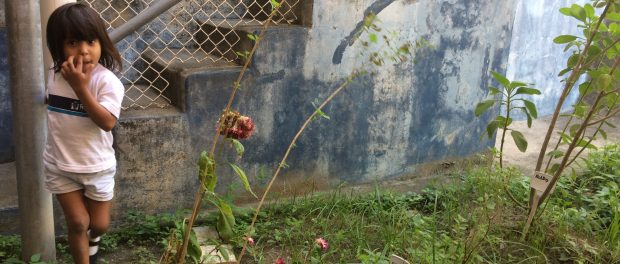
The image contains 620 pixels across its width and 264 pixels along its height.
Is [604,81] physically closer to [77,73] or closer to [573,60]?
[573,60]

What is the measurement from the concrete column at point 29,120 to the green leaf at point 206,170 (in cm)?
90

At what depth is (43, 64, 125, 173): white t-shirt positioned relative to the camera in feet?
7.75

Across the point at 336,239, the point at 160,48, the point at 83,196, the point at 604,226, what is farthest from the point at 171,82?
the point at 604,226

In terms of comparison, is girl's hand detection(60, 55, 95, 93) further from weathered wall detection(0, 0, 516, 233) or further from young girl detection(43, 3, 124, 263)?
weathered wall detection(0, 0, 516, 233)

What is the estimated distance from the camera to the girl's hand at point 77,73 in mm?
2201

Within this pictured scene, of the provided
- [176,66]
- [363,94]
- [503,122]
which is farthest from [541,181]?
[176,66]

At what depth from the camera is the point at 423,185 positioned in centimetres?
422

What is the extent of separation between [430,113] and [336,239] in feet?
4.67

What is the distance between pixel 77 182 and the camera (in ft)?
8.05

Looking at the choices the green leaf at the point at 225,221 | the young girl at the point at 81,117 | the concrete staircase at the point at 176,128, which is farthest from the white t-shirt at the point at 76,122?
the concrete staircase at the point at 176,128

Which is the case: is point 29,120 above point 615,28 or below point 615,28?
below

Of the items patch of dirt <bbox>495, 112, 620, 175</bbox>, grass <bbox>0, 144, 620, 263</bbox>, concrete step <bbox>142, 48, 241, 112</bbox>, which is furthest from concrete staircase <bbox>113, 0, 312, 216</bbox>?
patch of dirt <bbox>495, 112, 620, 175</bbox>

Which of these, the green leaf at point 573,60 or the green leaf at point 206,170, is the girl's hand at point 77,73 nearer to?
the green leaf at point 206,170

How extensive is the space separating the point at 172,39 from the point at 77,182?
1.81m
